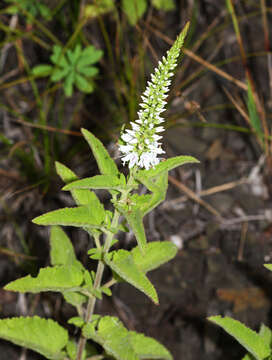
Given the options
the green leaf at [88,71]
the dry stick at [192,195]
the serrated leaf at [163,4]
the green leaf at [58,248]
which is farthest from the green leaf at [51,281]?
the serrated leaf at [163,4]

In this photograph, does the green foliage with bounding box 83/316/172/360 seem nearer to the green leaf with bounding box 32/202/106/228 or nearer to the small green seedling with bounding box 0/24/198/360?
the small green seedling with bounding box 0/24/198/360

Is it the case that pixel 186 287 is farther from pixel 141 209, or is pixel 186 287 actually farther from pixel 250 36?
pixel 250 36

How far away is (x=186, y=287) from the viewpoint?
13.9ft

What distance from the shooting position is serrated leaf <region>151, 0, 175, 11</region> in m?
5.73

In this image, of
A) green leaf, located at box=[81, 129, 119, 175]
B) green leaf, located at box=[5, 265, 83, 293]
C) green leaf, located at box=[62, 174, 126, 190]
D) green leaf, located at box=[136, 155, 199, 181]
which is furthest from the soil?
green leaf, located at box=[136, 155, 199, 181]

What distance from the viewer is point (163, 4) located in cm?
574

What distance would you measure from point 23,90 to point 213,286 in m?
3.16

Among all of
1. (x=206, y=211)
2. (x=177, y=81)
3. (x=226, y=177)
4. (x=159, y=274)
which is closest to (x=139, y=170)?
(x=159, y=274)

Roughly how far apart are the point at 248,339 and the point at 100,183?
52.5 inches

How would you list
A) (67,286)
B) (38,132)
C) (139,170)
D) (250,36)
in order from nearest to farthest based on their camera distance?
(139,170)
(67,286)
(38,132)
(250,36)

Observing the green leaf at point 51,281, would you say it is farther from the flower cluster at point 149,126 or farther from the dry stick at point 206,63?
the dry stick at point 206,63

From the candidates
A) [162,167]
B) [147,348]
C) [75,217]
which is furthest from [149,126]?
[147,348]

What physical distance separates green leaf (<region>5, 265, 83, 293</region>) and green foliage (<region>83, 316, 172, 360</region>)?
0.33m

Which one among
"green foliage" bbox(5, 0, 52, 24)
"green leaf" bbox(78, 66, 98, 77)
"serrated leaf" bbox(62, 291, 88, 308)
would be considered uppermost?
"green foliage" bbox(5, 0, 52, 24)
